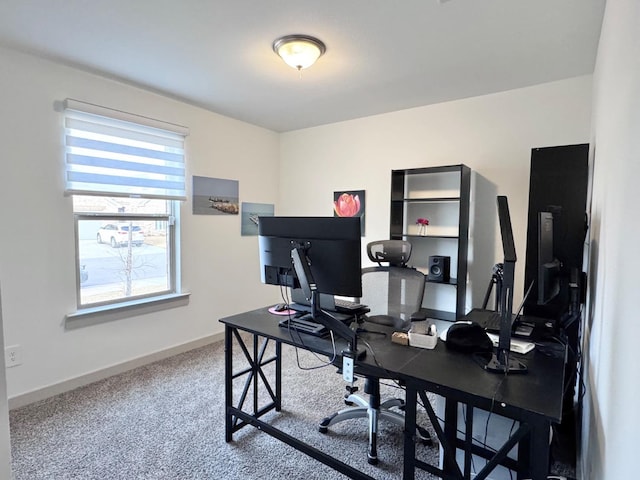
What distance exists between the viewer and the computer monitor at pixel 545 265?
1.64 meters

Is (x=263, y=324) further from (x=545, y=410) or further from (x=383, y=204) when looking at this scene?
(x=383, y=204)

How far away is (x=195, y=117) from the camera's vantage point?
363 cm

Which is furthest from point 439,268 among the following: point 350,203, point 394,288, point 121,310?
point 121,310

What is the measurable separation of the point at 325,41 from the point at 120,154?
6.80ft

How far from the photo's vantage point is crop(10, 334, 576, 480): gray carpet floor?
1904 millimetres

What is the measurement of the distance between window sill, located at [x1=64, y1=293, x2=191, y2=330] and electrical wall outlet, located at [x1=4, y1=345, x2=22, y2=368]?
1.07 feet

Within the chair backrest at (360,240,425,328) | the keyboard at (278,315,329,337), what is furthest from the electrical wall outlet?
the chair backrest at (360,240,425,328)

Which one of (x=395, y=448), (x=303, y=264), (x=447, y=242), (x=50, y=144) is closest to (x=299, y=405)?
(x=395, y=448)

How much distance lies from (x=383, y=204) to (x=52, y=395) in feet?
11.6

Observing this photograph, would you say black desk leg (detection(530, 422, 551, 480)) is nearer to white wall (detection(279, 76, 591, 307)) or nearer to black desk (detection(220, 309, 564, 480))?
black desk (detection(220, 309, 564, 480))

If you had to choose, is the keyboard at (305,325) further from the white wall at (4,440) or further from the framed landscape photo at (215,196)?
the framed landscape photo at (215,196)

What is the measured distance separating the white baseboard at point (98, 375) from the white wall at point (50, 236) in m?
0.04

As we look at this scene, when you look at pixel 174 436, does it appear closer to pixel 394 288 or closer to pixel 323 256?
pixel 323 256

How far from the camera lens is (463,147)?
340 centimetres
